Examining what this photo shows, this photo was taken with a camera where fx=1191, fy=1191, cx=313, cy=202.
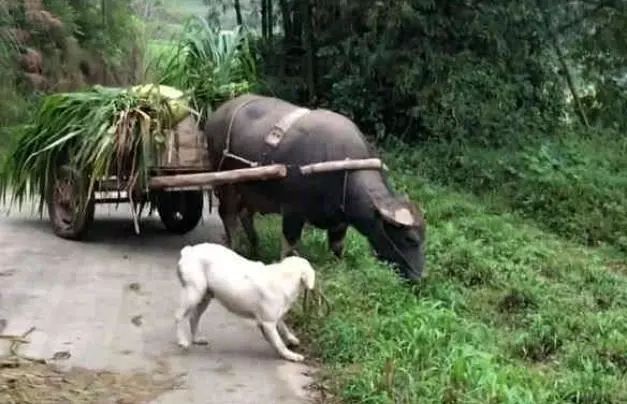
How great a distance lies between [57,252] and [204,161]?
145 centimetres

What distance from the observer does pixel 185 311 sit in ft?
22.3

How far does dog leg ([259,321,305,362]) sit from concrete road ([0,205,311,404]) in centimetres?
6

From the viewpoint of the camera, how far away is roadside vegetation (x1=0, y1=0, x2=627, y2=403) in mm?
6480

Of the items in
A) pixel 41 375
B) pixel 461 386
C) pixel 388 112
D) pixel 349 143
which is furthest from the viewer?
pixel 388 112

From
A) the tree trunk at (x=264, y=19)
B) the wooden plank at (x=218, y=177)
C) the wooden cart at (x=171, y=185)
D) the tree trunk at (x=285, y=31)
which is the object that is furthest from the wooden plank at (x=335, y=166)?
the tree trunk at (x=264, y=19)

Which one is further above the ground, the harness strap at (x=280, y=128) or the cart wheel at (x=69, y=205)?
the harness strap at (x=280, y=128)

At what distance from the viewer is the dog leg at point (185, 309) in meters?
6.73

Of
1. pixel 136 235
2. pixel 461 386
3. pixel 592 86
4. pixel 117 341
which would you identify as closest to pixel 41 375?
pixel 117 341

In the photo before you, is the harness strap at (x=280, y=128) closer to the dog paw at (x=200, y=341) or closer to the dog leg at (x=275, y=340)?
the dog paw at (x=200, y=341)

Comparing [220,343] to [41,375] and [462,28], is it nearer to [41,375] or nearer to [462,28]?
[41,375]

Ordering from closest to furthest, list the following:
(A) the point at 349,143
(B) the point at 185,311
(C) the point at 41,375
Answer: (C) the point at 41,375 < (B) the point at 185,311 < (A) the point at 349,143

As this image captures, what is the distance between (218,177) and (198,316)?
8.25 feet

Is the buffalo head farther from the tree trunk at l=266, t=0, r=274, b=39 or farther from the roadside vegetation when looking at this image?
the tree trunk at l=266, t=0, r=274, b=39

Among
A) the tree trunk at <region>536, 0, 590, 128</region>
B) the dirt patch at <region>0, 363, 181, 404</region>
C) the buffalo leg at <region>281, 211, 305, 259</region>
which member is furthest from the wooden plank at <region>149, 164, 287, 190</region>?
the tree trunk at <region>536, 0, 590, 128</region>
